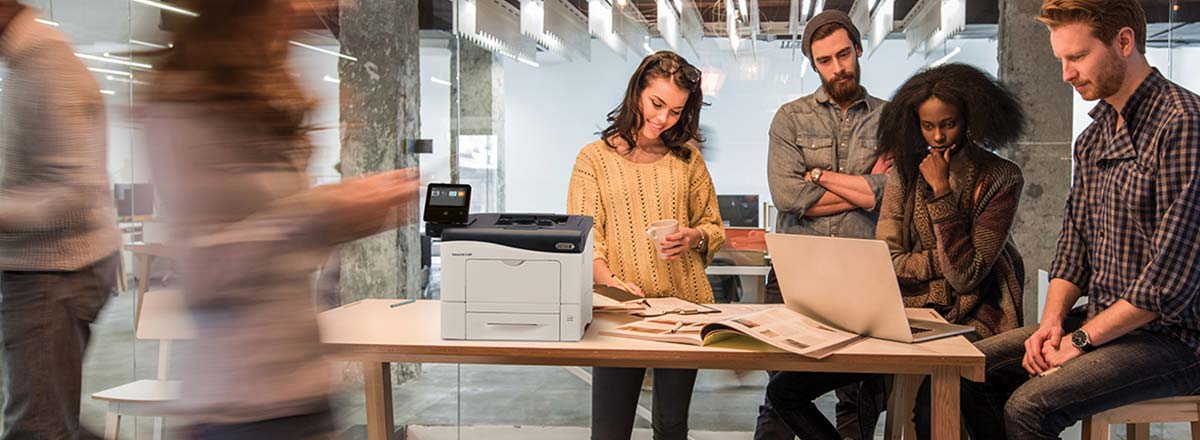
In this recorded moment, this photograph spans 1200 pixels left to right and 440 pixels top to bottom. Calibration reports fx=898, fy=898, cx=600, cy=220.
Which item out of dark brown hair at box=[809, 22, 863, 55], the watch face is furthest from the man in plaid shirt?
dark brown hair at box=[809, 22, 863, 55]

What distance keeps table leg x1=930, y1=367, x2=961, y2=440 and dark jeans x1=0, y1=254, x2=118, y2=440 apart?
234cm

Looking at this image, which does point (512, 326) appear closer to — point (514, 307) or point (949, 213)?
point (514, 307)

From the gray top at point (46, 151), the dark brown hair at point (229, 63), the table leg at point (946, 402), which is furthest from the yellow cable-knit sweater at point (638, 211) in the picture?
the dark brown hair at point (229, 63)

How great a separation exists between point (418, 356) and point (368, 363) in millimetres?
288

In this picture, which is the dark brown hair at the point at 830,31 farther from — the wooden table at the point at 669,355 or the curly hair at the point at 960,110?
the wooden table at the point at 669,355

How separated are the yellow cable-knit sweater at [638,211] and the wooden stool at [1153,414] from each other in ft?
3.96

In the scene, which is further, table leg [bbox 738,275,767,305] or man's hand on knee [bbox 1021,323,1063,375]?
table leg [bbox 738,275,767,305]

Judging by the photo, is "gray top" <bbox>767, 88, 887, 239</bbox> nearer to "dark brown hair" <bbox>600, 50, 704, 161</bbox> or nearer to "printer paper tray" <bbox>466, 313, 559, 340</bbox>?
"dark brown hair" <bbox>600, 50, 704, 161</bbox>

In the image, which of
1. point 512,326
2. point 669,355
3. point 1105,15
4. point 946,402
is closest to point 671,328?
point 669,355

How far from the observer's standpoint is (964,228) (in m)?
2.82

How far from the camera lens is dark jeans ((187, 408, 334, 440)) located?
128 cm

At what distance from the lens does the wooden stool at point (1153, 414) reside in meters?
2.36

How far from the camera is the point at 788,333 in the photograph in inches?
94.2

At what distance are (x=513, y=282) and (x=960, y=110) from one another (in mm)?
1574
